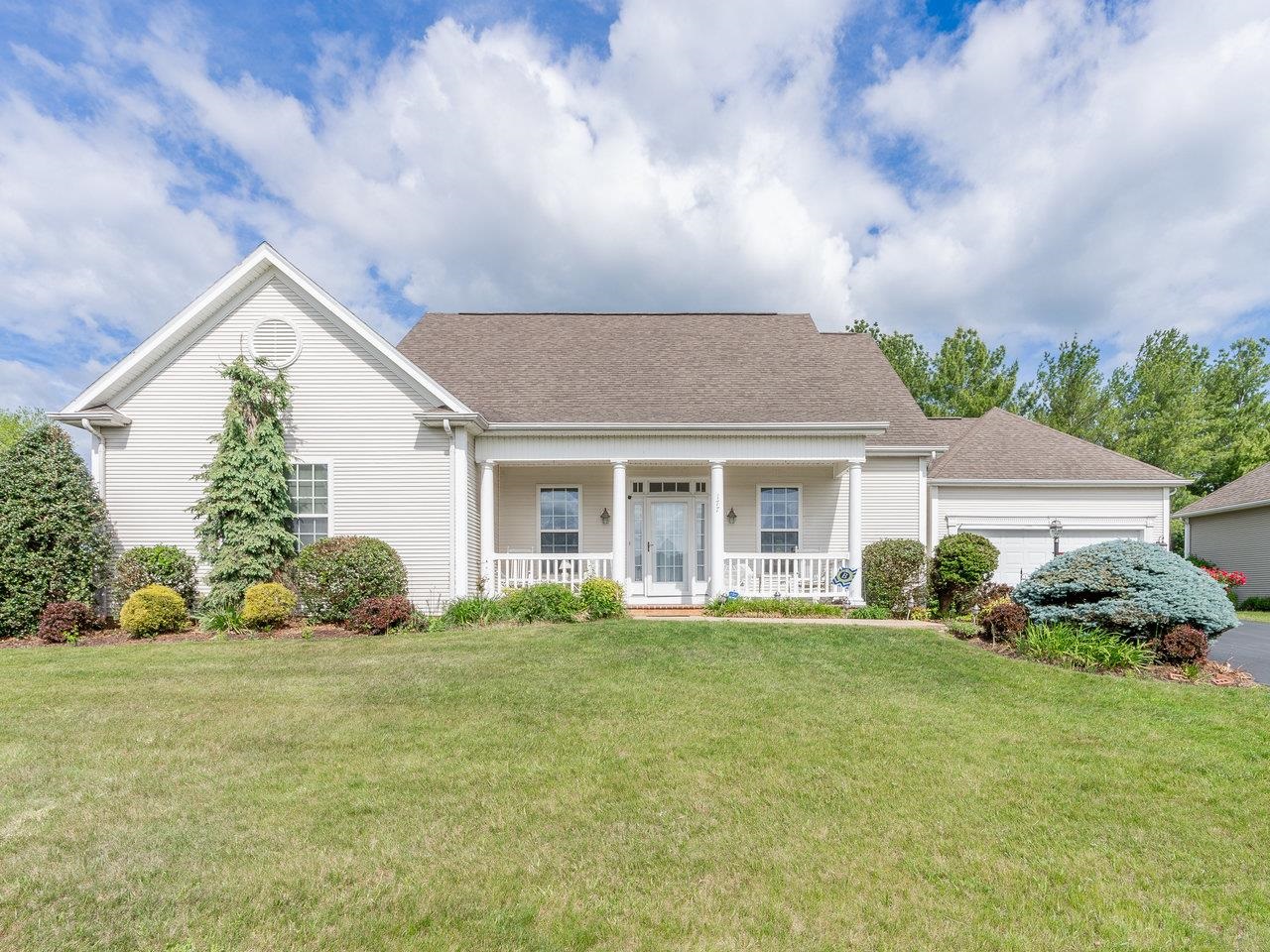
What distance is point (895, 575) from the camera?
1334 cm

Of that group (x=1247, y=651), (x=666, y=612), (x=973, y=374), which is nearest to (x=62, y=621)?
(x=666, y=612)

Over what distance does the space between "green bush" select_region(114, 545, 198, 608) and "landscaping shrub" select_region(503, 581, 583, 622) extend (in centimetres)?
568

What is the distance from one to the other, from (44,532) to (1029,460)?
65.4 feet

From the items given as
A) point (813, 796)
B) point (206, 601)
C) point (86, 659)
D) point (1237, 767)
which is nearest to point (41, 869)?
point (813, 796)

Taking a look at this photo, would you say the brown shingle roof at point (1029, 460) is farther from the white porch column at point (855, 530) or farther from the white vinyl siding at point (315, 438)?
the white vinyl siding at point (315, 438)

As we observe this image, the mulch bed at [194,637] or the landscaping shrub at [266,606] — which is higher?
the landscaping shrub at [266,606]

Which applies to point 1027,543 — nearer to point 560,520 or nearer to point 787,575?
point 787,575

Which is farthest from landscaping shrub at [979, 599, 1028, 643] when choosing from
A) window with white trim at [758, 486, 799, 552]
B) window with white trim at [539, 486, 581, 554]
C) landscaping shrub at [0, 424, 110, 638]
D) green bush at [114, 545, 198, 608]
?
landscaping shrub at [0, 424, 110, 638]

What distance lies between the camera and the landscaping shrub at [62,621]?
421 inches

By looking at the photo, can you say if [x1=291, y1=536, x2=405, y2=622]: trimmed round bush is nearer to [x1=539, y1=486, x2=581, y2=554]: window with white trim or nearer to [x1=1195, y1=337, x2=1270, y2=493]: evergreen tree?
[x1=539, y1=486, x2=581, y2=554]: window with white trim

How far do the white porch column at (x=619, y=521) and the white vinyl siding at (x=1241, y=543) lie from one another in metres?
19.8

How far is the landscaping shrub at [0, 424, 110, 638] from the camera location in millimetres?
10930

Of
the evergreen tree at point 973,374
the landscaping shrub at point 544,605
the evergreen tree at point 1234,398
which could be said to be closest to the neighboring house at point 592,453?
the landscaping shrub at point 544,605

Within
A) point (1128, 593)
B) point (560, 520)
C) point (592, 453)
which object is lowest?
point (1128, 593)
